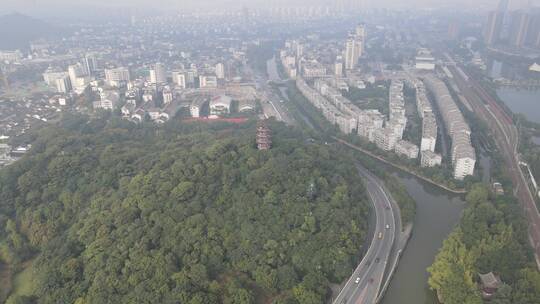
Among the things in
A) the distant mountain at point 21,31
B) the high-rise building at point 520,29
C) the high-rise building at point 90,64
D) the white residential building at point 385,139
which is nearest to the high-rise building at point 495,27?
the high-rise building at point 520,29

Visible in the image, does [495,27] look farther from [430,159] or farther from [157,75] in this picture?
[157,75]

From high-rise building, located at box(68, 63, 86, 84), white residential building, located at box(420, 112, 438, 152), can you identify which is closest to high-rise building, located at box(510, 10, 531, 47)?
white residential building, located at box(420, 112, 438, 152)

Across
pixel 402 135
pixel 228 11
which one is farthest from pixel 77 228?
pixel 228 11

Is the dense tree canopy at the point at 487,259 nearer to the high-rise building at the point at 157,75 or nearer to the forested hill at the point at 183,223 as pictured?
the forested hill at the point at 183,223

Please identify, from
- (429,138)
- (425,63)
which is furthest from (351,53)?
(429,138)

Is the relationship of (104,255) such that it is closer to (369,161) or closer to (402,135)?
(369,161)

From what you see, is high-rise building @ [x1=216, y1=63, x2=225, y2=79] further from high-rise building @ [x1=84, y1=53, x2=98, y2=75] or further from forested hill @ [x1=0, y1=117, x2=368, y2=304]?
forested hill @ [x1=0, y1=117, x2=368, y2=304]
